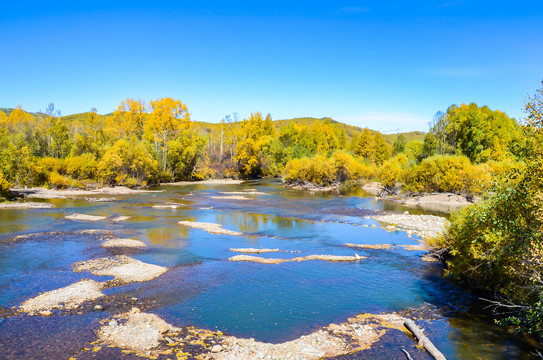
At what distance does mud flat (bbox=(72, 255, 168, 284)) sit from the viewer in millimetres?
19391

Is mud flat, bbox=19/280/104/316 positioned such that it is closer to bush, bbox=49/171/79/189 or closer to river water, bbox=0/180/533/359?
river water, bbox=0/180/533/359

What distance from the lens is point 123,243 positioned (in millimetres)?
26266

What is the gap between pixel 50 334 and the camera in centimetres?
1317

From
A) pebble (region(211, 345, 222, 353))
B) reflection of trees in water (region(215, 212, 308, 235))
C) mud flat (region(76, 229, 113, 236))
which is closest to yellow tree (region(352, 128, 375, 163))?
reflection of trees in water (region(215, 212, 308, 235))

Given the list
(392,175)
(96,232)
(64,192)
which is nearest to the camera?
(96,232)

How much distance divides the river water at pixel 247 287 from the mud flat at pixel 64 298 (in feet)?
1.99

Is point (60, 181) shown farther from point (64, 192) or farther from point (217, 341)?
point (217, 341)

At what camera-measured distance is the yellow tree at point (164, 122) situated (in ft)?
272

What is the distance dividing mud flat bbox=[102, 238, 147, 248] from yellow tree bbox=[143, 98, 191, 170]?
5656 centimetres

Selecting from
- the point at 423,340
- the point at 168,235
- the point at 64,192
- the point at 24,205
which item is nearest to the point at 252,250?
the point at 168,235

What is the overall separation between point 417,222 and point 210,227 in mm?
20042

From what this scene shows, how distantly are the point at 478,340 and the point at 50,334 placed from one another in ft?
53.1

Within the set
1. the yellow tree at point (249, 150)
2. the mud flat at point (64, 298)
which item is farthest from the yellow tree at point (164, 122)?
the mud flat at point (64, 298)

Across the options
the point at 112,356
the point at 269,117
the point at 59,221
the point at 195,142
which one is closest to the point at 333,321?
the point at 112,356
